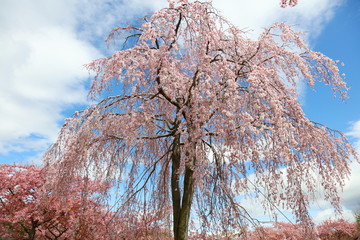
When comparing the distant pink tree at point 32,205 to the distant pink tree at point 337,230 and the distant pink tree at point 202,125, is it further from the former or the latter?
the distant pink tree at point 337,230

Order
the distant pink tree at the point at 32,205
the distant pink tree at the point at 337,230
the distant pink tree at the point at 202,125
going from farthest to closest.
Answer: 1. the distant pink tree at the point at 337,230
2. the distant pink tree at the point at 32,205
3. the distant pink tree at the point at 202,125

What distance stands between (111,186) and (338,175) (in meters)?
4.31

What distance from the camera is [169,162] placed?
6715 mm

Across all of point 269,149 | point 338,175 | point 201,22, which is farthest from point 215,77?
point 338,175

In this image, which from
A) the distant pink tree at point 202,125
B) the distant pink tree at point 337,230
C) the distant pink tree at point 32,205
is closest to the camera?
the distant pink tree at point 202,125

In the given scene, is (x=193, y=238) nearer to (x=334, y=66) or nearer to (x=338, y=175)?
(x=338, y=175)

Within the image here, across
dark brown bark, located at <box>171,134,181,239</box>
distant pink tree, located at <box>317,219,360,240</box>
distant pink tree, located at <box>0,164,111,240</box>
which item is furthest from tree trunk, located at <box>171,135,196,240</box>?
distant pink tree, located at <box>317,219,360,240</box>

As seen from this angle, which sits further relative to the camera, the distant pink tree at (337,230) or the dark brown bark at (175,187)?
the distant pink tree at (337,230)

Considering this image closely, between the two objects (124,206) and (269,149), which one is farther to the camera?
(124,206)

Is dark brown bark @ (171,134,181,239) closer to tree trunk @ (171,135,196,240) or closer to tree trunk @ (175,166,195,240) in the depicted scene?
tree trunk @ (171,135,196,240)

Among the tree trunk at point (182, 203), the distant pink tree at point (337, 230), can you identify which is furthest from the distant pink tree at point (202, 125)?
the distant pink tree at point (337, 230)

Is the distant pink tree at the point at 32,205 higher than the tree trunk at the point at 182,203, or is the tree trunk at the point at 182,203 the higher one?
the distant pink tree at the point at 32,205

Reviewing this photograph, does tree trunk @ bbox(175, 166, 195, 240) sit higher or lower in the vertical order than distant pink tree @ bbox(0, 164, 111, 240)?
lower

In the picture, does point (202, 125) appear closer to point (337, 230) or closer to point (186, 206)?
point (186, 206)
